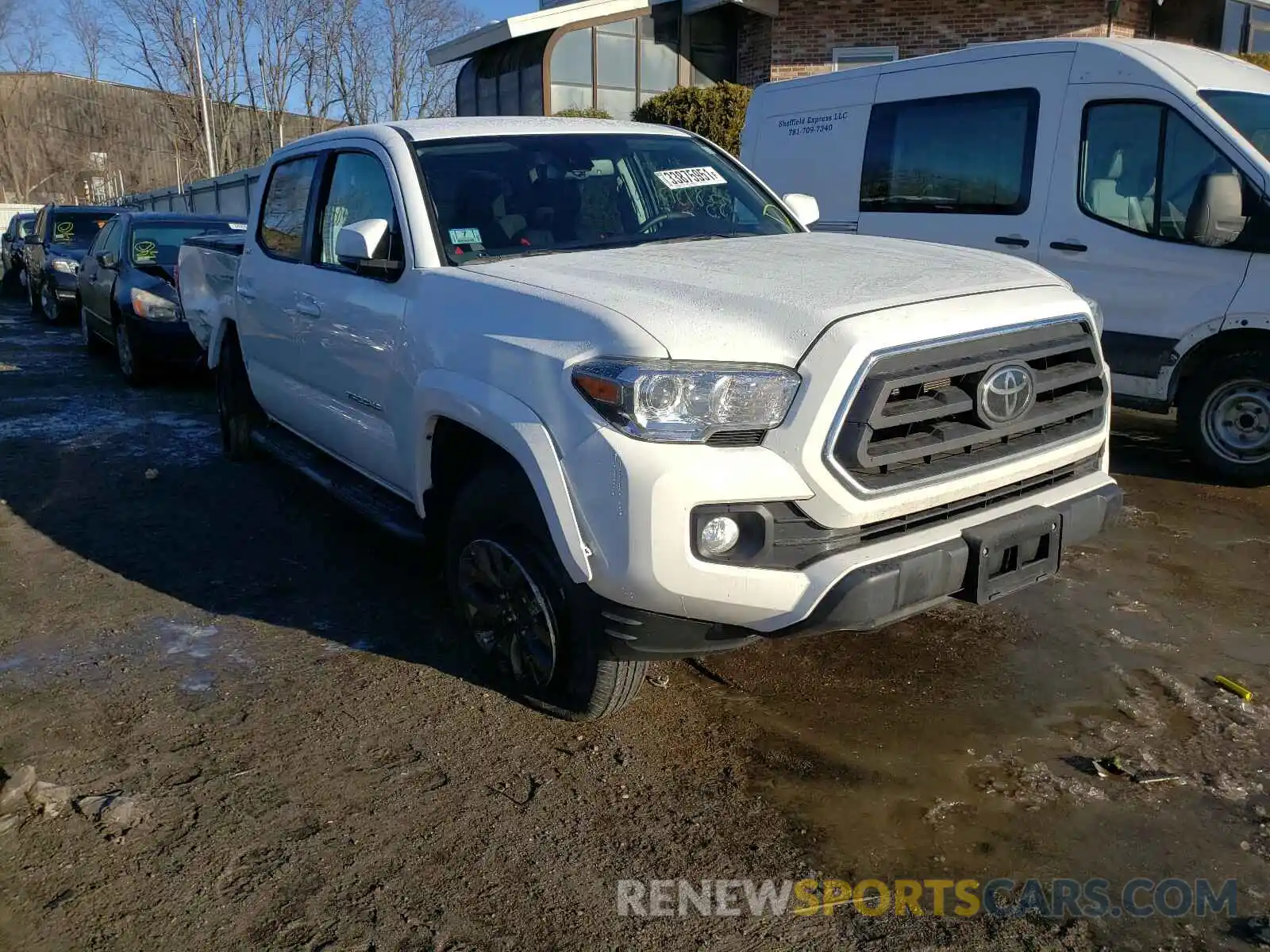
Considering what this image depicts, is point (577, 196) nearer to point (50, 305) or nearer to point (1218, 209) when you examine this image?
point (1218, 209)

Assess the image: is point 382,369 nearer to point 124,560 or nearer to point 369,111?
point 124,560

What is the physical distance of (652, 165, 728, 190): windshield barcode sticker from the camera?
452 centimetres

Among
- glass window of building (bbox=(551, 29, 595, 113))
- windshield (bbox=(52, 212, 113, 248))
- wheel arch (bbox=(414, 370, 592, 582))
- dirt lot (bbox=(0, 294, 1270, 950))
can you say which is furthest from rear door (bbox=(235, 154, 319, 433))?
glass window of building (bbox=(551, 29, 595, 113))

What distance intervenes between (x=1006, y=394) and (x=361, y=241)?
228cm

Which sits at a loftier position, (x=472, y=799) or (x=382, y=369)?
(x=382, y=369)

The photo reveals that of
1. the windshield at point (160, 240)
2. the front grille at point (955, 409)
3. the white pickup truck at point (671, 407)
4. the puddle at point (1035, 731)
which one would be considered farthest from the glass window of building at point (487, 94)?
the front grille at point (955, 409)

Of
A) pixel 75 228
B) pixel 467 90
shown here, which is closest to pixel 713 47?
pixel 467 90

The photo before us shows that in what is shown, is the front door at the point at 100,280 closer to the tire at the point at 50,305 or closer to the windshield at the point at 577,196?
the tire at the point at 50,305

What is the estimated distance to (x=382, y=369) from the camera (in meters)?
4.02

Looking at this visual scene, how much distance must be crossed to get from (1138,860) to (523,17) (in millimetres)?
19087

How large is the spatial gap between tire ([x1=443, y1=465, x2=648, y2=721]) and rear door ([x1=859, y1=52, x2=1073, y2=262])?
4626 mm

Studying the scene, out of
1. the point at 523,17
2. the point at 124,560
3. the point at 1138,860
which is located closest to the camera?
the point at 1138,860

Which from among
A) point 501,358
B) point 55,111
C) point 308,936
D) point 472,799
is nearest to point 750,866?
point 472,799

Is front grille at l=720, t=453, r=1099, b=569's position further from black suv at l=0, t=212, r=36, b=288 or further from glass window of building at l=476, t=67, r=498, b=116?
black suv at l=0, t=212, r=36, b=288
